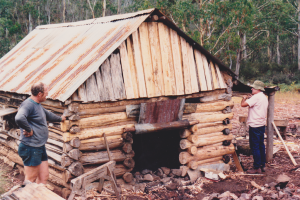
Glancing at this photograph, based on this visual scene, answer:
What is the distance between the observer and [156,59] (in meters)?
8.23

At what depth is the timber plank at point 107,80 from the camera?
7.29 m

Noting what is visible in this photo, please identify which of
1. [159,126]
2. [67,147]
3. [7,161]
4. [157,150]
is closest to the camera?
[67,147]

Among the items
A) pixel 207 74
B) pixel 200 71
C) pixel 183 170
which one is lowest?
pixel 183 170

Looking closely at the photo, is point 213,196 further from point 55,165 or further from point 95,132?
point 55,165

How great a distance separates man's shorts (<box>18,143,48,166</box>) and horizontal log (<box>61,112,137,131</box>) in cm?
92

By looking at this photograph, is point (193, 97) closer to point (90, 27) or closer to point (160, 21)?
point (160, 21)

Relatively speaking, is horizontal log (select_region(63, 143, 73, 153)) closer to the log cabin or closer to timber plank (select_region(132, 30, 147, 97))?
the log cabin

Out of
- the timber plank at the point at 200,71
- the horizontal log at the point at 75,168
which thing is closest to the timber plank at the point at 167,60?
the timber plank at the point at 200,71

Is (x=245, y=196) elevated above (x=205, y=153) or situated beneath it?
situated beneath

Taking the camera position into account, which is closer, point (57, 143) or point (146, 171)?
point (57, 143)

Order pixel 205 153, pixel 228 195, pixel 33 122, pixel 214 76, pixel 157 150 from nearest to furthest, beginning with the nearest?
1. pixel 33 122
2. pixel 228 195
3. pixel 214 76
4. pixel 205 153
5. pixel 157 150

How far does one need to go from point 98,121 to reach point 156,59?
2.19m

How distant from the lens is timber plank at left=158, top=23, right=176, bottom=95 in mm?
8312

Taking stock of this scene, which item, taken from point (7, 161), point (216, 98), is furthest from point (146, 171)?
point (7, 161)
